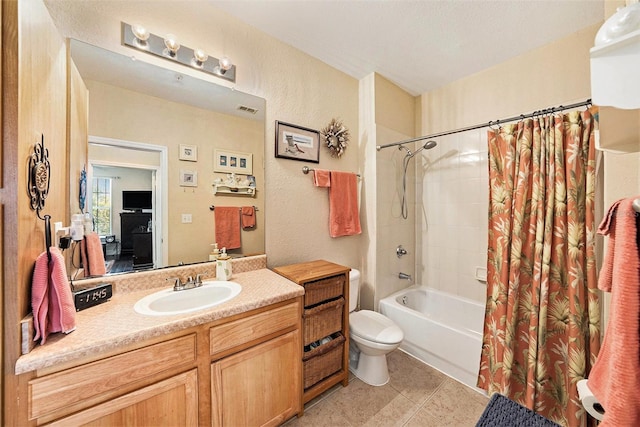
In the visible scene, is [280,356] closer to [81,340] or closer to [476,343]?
[81,340]

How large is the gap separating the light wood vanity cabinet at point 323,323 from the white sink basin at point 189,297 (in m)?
0.38

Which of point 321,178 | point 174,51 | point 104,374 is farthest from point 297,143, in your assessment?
point 104,374

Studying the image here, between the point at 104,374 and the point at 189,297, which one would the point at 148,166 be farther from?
the point at 104,374

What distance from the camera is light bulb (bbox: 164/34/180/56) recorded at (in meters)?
1.39

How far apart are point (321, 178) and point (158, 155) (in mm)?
1174

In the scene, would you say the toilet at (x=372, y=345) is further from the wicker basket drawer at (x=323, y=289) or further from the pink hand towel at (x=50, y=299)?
the pink hand towel at (x=50, y=299)

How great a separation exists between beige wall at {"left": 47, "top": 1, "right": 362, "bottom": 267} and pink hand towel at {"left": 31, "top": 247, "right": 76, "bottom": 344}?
1.08 m

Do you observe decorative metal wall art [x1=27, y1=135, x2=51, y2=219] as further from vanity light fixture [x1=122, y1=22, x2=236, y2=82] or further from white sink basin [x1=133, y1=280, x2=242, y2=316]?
vanity light fixture [x1=122, y1=22, x2=236, y2=82]

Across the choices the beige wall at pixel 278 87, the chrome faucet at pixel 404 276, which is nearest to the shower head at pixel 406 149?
the beige wall at pixel 278 87

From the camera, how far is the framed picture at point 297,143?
185 cm

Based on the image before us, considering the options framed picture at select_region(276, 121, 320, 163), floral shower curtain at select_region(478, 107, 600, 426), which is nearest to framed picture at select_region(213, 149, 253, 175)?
framed picture at select_region(276, 121, 320, 163)

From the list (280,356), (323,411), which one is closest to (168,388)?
(280,356)

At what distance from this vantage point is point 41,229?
3.02 feet

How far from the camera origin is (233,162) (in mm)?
1666
